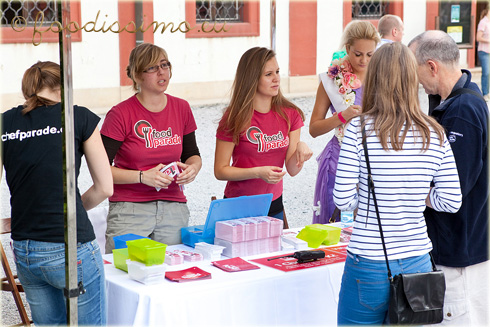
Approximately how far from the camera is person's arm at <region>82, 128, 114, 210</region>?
2.40m

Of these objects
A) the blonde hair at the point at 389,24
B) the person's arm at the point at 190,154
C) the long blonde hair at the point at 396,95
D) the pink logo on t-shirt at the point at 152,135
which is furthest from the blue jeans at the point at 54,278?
the blonde hair at the point at 389,24

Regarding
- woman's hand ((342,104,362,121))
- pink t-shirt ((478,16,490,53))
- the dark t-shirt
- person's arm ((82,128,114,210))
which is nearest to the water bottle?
woman's hand ((342,104,362,121))

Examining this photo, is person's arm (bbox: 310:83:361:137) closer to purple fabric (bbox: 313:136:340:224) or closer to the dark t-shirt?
purple fabric (bbox: 313:136:340:224)

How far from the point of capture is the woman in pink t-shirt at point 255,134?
3424 millimetres

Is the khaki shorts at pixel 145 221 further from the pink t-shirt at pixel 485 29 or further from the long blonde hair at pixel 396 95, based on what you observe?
the pink t-shirt at pixel 485 29

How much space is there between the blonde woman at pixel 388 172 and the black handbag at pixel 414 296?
29mm

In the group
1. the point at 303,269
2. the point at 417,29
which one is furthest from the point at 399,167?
the point at 417,29

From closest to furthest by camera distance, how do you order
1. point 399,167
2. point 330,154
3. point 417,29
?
point 399,167 → point 330,154 → point 417,29

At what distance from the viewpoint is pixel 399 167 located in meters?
2.22

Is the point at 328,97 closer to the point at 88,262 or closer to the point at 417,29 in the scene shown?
the point at 88,262

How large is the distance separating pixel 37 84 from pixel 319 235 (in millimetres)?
1421

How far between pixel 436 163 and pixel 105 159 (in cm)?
116

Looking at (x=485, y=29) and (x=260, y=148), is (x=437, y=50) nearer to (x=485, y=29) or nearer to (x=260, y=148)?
(x=260, y=148)

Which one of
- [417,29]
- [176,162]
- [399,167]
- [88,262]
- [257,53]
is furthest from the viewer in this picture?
[417,29]
